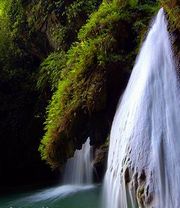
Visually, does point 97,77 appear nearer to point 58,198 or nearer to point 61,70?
point 61,70

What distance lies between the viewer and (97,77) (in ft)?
19.9

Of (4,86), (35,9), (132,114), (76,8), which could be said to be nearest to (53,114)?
(132,114)

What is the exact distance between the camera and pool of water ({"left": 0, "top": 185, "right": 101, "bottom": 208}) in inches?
328

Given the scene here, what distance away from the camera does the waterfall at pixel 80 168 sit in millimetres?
10219

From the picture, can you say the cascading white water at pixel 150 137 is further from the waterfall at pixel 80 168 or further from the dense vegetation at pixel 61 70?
the waterfall at pixel 80 168

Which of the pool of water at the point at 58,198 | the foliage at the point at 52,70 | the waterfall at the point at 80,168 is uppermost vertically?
the foliage at the point at 52,70

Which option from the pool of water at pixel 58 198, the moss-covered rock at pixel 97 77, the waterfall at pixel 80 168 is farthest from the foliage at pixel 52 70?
the moss-covered rock at pixel 97 77

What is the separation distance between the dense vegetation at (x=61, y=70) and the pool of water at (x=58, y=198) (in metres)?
1.58

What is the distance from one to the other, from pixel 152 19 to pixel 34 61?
742 centimetres

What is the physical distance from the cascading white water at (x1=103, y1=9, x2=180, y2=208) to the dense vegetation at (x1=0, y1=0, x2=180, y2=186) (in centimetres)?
41

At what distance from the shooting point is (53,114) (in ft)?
22.3

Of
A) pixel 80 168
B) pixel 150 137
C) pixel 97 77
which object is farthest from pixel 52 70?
pixel 150 137

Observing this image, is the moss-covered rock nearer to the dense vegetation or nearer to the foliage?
the dense vegetation

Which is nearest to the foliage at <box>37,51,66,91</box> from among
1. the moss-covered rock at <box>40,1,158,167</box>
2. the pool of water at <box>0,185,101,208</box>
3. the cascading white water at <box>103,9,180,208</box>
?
the pool of water at <box>0,185,101,208</box>
